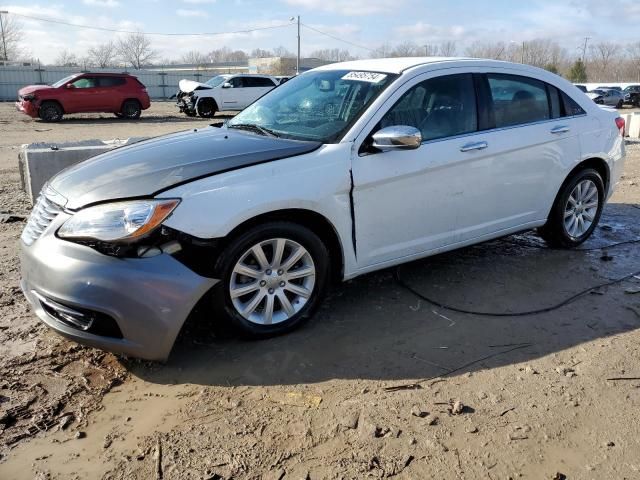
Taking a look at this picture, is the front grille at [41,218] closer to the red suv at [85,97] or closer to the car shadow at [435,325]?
the car shadow at [435,325]

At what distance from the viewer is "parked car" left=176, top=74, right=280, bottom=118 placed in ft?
79.0

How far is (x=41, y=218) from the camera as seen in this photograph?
A: 3.50 meters

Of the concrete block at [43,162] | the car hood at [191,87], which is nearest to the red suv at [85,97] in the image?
the car hood at [191,87]

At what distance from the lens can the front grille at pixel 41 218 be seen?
3.40m

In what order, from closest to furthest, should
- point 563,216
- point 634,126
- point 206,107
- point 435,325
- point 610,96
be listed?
1. point 435,325
2. point 563,216
3. point 634,126
4. point 206,107
5. point 610,96

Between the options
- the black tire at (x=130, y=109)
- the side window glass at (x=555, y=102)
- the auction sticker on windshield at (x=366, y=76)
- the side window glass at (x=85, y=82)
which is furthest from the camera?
the black tire at (x=130, y=109)

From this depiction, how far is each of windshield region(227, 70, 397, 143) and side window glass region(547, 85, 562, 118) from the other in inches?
70.0

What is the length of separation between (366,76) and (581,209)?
2.63 m

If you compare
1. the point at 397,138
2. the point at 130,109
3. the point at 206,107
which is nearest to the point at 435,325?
the point at 397,138

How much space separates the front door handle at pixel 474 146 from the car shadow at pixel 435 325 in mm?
1089

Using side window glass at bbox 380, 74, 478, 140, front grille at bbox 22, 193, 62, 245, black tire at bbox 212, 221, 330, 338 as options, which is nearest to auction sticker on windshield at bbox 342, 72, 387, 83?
side window glass at bbox 380, 74, 478, 140

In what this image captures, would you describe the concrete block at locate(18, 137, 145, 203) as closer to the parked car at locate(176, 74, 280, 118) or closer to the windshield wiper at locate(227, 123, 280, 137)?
the windshield wiper at locate(227, 123, 280, 137)

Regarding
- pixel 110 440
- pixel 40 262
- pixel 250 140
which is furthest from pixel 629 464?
pixel 40 262

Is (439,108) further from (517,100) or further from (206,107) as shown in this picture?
(206,107)
